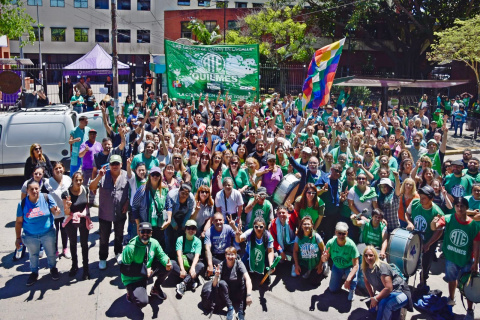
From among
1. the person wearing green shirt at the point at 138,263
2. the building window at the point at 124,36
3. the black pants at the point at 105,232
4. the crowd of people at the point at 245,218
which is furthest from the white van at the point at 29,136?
the building window at the point at 124,36

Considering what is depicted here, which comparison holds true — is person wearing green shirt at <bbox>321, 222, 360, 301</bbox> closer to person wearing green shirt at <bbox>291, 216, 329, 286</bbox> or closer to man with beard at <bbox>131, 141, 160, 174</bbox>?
person wearing green shirt at <bbox>291, 216, 329, 286</bbox>

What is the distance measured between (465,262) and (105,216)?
208 inches

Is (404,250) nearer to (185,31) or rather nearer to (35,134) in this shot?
(35,134)

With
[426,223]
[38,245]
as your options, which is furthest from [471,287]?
[38,245]

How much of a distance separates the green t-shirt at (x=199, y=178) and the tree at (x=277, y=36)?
2551 centimetres

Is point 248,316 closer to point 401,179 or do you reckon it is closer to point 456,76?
point 401,179

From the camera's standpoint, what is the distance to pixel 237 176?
28.3 ft

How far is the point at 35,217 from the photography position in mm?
6910

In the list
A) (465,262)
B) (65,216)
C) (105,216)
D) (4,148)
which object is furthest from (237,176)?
(4,148)

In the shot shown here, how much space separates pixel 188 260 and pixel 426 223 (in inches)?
141

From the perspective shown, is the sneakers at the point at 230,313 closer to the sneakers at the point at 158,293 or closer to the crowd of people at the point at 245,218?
the crowd of people at the point at 245,218

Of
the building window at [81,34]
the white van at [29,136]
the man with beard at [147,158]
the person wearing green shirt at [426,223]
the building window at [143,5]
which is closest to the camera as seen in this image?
the person wearing green shirt at [426,223]

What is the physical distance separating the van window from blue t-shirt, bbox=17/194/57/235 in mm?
5251

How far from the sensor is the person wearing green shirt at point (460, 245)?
6.51m
